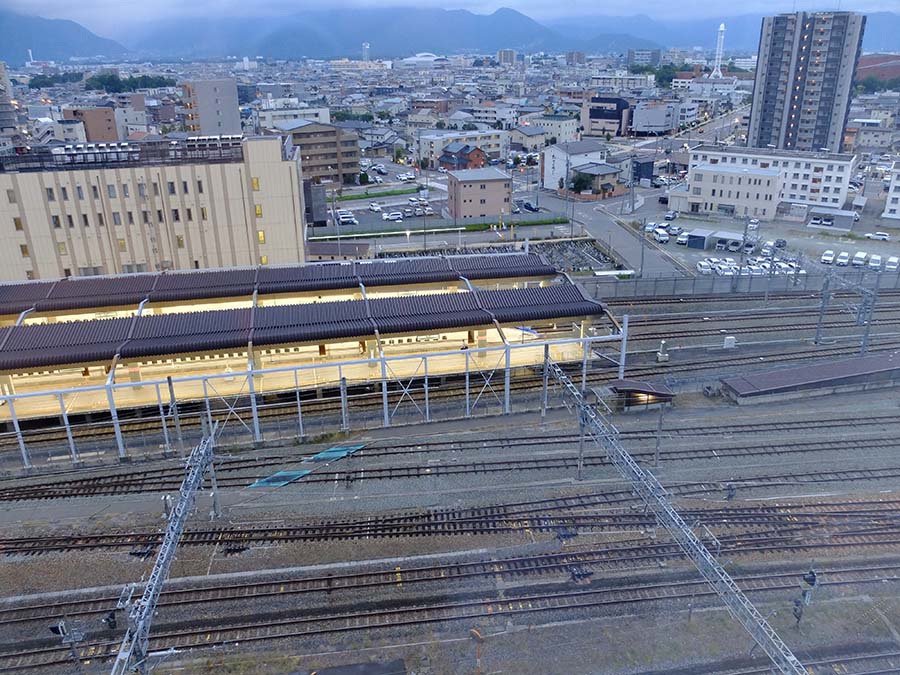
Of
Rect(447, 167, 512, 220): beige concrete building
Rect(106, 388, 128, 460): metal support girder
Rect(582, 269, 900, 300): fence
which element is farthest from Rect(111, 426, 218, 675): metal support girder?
Rect(447, 167, 512, 220): beige concrete building

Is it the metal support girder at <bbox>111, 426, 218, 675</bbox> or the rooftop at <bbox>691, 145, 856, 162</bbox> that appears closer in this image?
the metal support girder at <bbox>111, 426, 218, 675</bbox>

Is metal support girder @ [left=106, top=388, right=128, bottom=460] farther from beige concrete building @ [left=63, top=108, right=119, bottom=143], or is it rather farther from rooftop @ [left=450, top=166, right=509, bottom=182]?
beige concrete building @ [left=63, top=108, right=119, bottom=143]

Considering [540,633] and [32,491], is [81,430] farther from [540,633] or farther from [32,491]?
[540,633]

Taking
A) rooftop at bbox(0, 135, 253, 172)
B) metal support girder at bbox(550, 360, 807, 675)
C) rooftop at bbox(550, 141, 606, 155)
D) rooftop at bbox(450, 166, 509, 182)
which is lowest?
metal support girder at bbox(550, 360, 807, 675)

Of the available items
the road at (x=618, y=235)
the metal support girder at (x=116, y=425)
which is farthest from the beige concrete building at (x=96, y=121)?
the metal support girder at (x=116, y=425)

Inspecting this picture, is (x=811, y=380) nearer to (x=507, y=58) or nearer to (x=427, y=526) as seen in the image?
(x=427, y=526)

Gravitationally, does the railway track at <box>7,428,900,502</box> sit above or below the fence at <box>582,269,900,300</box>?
below

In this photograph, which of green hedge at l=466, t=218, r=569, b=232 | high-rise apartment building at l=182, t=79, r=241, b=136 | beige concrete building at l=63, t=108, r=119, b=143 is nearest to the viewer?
green hedge at l=466, t=218, r=569, b=232

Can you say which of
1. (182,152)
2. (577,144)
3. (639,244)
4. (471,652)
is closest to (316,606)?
(471,652)
